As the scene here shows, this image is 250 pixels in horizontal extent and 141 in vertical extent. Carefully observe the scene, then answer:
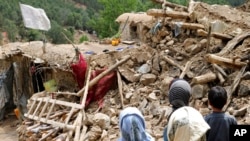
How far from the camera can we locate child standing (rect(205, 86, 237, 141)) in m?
3.26

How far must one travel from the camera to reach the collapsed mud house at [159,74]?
697cm

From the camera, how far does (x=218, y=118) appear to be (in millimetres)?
3307

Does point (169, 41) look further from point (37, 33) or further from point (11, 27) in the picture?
point (11, 27)

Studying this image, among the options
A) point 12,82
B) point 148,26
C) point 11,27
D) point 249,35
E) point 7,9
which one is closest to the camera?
Answer: point 249,35

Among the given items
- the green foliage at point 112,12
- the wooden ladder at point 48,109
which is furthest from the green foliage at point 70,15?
the wooden ladder at point 48,109

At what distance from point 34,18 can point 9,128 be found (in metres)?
4.24

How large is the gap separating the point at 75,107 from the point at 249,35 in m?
3.94

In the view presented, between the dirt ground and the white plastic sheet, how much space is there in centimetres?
373

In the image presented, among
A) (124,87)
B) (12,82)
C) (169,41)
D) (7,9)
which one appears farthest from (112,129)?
(7,9)

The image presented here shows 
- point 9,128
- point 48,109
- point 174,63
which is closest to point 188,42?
point 174,63

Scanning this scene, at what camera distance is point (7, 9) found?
44.6 meters

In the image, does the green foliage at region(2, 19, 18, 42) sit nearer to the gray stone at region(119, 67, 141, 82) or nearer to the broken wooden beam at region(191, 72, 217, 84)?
the gray stone at region(119, 67, 141, 82)

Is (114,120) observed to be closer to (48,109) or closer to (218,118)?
(48,109)

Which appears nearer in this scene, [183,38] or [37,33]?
[183,38]
